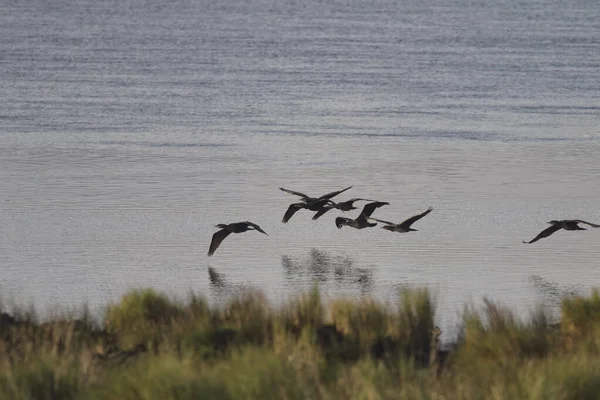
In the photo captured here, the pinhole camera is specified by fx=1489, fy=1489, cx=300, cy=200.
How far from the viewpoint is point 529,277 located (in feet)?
54.9

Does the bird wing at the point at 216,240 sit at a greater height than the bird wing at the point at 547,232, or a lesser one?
lesser

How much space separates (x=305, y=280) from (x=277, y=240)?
277 cm

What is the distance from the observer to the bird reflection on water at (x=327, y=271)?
1642 cm

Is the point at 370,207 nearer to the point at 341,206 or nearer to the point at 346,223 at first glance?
the point at 341,206

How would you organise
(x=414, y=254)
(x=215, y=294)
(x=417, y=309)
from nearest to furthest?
(x=417, y=309) < (x=215, y=294) < (x=414, y=254)

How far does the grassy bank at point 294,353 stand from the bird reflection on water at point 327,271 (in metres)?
2.52

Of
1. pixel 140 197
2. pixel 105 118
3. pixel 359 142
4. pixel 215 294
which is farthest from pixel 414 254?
pixel 105 118

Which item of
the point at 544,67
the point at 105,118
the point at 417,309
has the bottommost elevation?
the point at 417,309

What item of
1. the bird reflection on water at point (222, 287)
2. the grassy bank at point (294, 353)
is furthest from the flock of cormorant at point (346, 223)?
the grassy bank at point (294, 353)

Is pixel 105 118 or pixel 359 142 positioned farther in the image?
pixel 105 118

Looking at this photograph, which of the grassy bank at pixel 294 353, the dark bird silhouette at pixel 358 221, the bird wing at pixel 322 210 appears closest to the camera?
the grassy bank at pixel 294 353

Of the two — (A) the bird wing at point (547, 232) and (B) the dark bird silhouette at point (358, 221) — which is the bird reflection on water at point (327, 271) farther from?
(A) the bird wing at point (547, 232)

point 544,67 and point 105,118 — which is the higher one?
point 544,67

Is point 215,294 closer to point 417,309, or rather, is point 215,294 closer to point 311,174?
point 417,309
